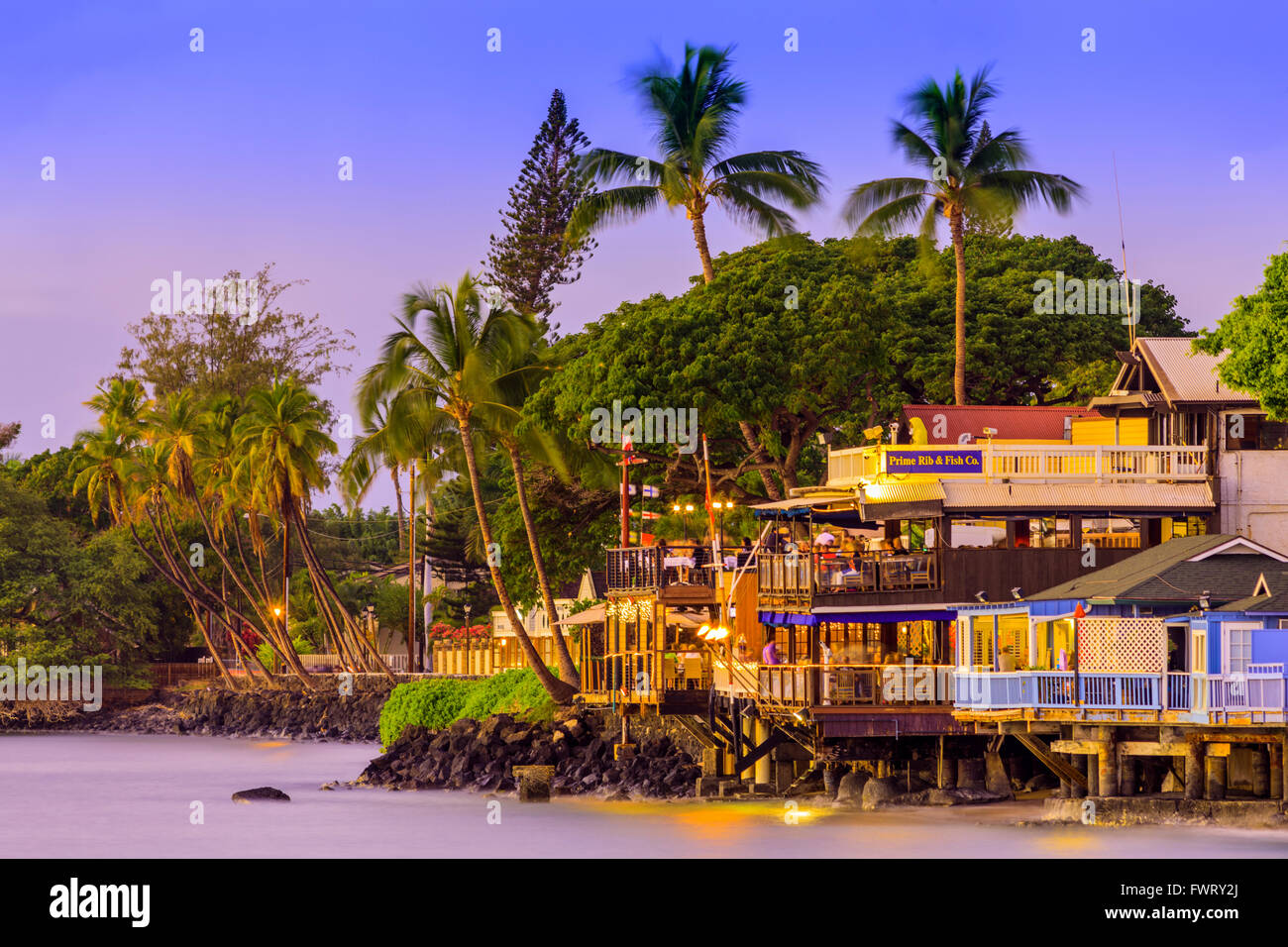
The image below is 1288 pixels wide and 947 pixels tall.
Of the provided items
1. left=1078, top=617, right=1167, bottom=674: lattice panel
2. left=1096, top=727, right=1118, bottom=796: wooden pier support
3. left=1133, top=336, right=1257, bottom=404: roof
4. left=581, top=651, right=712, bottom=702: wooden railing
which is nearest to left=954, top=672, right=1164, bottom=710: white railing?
left=1078, top=617, right=1167, bottom=674: lattice panel

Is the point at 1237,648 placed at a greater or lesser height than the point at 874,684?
greater

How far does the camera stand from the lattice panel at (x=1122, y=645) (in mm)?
32688

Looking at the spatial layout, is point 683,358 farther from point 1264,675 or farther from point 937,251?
point 1264,675

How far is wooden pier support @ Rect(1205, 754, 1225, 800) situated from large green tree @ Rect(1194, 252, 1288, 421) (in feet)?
26.1

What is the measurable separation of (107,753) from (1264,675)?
54.1m

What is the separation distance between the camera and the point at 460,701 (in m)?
59.0

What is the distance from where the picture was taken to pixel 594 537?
2308 inches

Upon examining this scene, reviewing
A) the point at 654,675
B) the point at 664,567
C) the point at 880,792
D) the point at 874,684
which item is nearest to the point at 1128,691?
the point at 874,684

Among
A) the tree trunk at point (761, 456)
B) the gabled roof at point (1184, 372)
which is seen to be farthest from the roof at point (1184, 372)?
the tree trunk at point (761, 456)

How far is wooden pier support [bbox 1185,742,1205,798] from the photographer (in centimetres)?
3241

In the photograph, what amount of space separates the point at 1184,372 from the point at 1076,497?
456 cm
